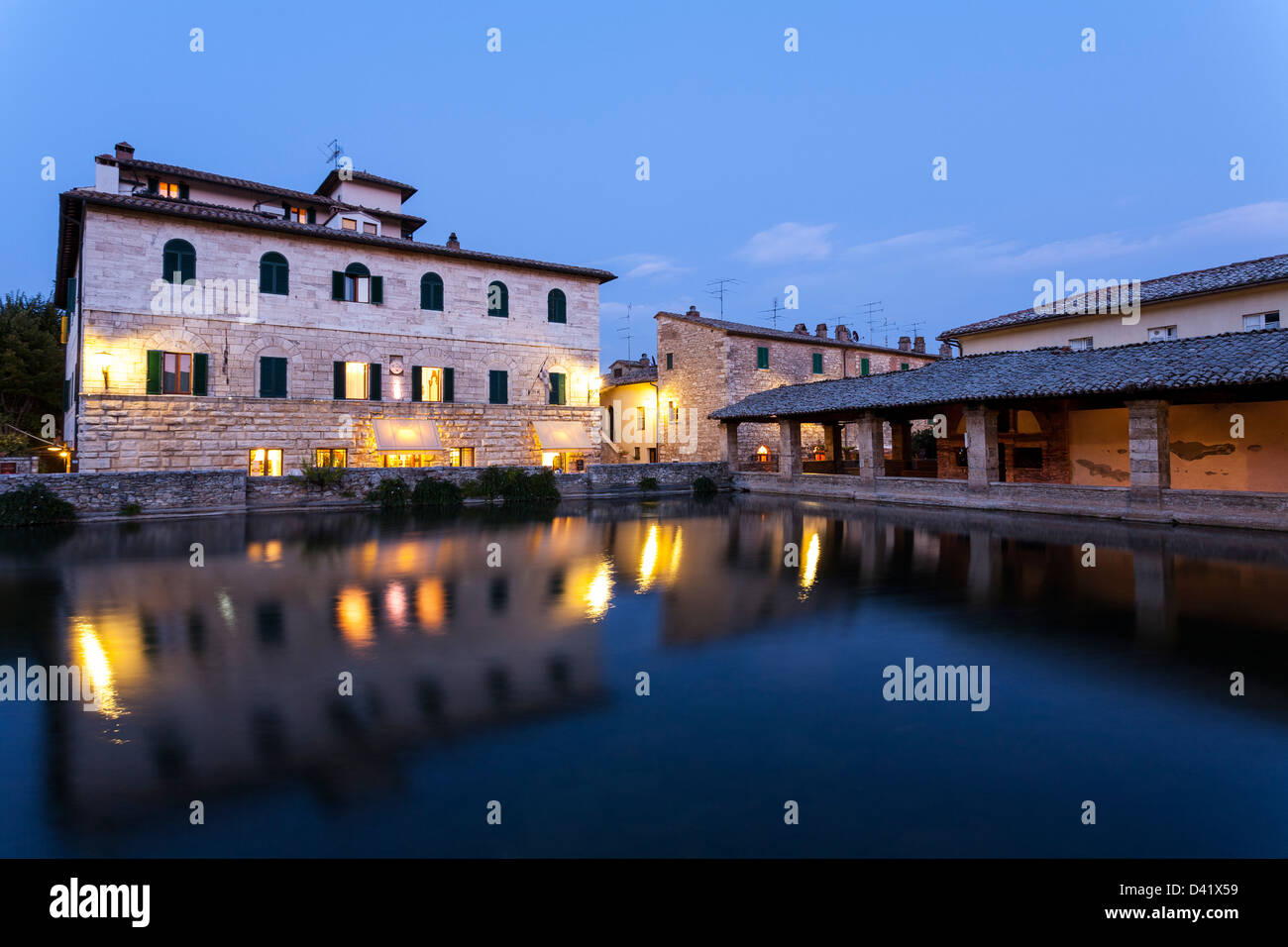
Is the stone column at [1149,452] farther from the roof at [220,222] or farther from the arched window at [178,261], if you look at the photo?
the arched window at [178,261]

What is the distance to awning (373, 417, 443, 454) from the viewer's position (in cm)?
2330

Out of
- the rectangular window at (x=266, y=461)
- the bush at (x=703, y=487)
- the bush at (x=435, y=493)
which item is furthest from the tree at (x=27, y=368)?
the bush at (x=703, y=487)

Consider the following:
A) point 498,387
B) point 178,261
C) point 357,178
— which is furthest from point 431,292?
point 357,178

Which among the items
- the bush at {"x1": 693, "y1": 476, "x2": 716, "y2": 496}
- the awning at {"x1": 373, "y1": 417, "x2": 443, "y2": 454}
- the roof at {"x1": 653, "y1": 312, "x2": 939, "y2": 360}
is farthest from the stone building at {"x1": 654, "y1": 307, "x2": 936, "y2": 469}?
the awning at {"x1": 373, "y1": 417, "x2": 443, "y2": 454}

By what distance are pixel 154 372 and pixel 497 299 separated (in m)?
11.3

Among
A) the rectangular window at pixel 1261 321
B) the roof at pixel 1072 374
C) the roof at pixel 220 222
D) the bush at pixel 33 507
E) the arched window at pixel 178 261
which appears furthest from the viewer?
the arched window at pixel 178 261

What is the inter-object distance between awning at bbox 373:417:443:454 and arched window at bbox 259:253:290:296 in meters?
5.14

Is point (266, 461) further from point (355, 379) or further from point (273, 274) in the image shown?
point (273, 274)

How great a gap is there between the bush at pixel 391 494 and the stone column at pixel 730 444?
1332cm

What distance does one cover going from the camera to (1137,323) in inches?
821

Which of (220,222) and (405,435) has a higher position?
(220,222)

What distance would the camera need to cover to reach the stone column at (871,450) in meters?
22.7

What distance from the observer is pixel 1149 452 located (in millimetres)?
15375
